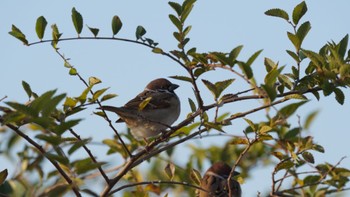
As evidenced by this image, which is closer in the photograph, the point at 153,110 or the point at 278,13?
the point at 278,13

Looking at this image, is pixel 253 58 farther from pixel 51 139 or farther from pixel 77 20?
pixel 77 20

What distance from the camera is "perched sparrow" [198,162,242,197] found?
5.06 meters

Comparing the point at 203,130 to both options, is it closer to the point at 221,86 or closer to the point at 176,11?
the point at 221,86

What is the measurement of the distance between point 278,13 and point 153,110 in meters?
3.59

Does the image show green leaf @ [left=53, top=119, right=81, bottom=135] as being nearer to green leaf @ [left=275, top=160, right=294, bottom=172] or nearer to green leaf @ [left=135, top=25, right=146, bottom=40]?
green leaf @ [left=135, top=25, right=146, bottom=40]

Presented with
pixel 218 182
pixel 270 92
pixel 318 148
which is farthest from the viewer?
pixel 218 182

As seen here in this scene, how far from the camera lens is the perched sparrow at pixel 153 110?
587cm

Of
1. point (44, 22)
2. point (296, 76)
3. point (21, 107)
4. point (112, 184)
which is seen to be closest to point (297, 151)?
point (296, 76)

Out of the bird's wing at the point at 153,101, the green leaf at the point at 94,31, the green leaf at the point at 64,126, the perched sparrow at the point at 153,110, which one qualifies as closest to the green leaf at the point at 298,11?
the green leaf at the point at 94,31

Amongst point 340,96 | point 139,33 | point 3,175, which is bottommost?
point 3,175

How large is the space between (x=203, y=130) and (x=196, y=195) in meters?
1.86

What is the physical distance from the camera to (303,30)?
334 centimetres

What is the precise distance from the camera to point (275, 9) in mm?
3461

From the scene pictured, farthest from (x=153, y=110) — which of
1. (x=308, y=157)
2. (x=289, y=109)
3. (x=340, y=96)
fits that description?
(x=289, y=109)
